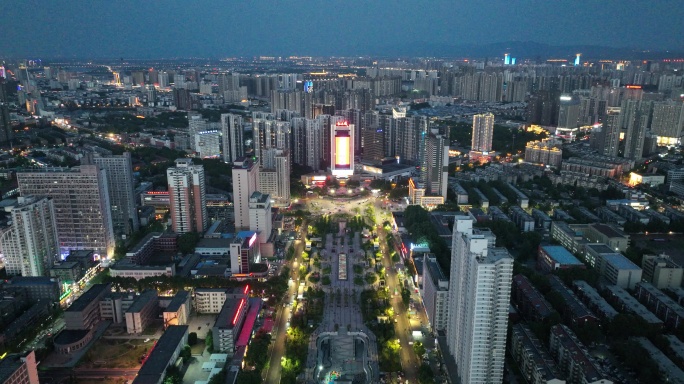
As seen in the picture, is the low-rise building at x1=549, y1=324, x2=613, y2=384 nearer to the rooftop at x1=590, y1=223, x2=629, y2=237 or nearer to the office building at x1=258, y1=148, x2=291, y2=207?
the rooftop at x1=590, y1=223, x2=629, y2=237

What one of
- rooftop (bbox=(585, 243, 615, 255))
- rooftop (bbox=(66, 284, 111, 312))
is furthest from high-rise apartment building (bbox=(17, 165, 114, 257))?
rooftop (bbox=(585, 243, 615, 255))

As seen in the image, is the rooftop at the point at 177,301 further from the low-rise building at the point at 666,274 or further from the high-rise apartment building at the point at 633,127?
the high-rise apartment building at the point at 633,127

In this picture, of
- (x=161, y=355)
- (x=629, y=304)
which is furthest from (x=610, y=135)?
(x=161, y=355)

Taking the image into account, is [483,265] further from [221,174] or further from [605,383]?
[221,174]

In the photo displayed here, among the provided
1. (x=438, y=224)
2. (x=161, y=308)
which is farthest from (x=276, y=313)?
(x=438, y=224)

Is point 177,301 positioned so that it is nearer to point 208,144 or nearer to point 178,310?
point 178,310
